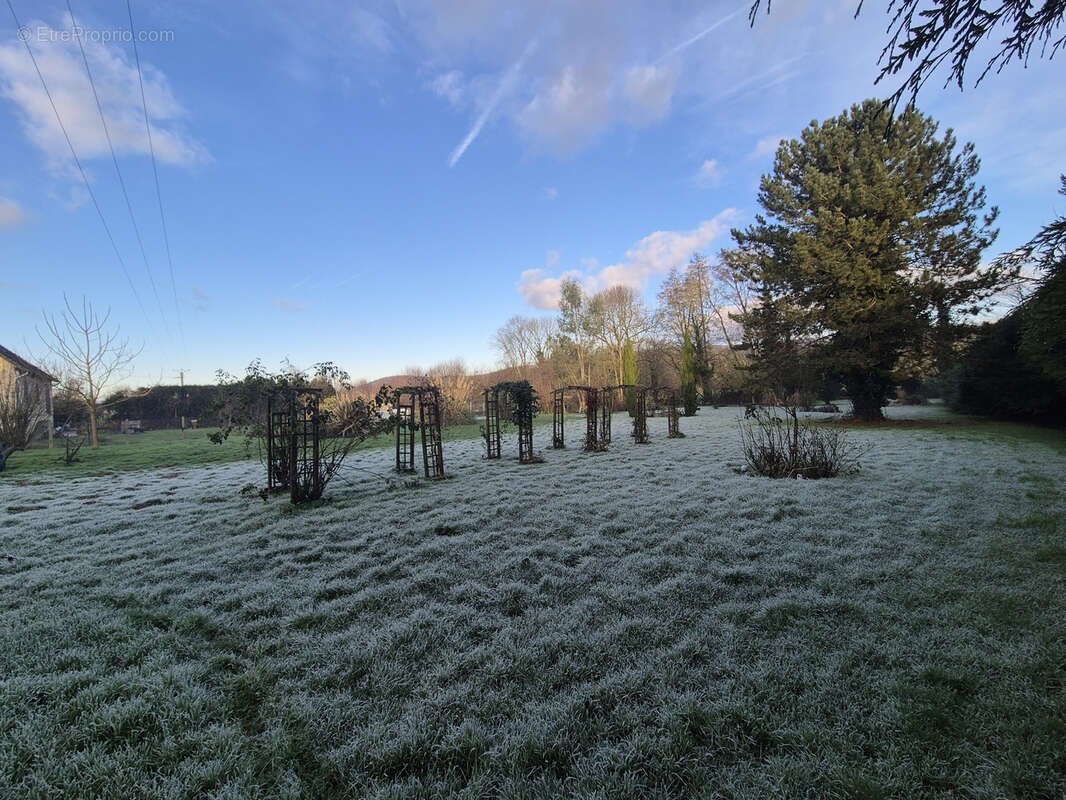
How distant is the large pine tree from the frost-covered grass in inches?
369

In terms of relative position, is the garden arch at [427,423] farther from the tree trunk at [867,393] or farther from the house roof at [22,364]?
the house roof at [22,364]

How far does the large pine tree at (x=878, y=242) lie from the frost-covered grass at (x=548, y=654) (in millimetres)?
9369

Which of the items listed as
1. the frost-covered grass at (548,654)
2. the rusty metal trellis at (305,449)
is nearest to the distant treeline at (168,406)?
the rusty metal trellis at (305,449)

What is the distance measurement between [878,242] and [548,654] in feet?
47.8

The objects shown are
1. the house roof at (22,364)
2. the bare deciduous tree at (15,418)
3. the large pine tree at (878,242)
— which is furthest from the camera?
the house roof at (22,364)

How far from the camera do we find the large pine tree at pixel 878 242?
11.5 meters

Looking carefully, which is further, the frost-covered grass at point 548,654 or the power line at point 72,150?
the power line at point 72,150

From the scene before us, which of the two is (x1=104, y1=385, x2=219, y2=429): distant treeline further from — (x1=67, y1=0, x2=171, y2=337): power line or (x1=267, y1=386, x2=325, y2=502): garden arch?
(x1=267, y1=386, x2=325, y2=502): garden arch

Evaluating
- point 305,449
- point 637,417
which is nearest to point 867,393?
point 637,417

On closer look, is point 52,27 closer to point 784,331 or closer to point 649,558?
point 649,558

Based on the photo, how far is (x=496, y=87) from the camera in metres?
8.29

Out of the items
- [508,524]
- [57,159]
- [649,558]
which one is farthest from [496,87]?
[649,558]

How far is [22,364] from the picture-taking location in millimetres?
16031

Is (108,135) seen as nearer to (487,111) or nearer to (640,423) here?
(487,111)
